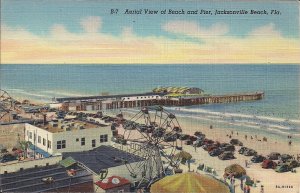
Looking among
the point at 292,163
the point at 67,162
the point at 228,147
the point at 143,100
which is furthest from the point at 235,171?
the point at 67,162

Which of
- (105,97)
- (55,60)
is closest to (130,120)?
(105,97)

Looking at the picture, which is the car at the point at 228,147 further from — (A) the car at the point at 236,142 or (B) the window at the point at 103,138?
(B) the window at the point at 103,138

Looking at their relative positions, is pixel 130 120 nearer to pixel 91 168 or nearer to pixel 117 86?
pixel 117 86

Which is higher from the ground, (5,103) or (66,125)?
(5,103)

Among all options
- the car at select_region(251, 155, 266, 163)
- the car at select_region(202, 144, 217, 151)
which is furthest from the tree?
the car at select_region(251, 155, 266, 163)

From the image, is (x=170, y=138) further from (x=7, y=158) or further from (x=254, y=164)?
(x=7, y=158)

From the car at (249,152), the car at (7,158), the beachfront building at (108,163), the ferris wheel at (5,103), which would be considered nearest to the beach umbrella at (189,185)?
the beachfront building at (108,163)

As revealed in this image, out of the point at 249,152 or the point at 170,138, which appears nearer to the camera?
the point at 249,152
